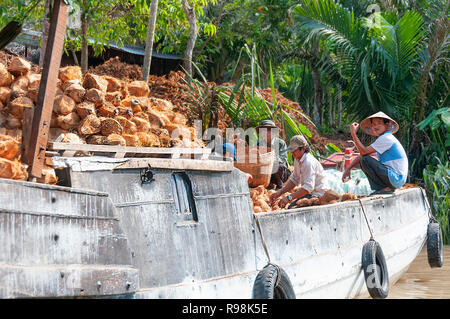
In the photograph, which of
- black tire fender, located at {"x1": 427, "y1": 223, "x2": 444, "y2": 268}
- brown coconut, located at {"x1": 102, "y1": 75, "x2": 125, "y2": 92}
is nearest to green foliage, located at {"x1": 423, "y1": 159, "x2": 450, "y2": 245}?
black tire fender, located at {"x1": 427, "y1": 223, "x2": 444, "y2": 268}

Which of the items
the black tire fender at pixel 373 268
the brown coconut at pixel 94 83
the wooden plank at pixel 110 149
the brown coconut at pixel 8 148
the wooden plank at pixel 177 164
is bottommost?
the black tire fender at pixel 373 268

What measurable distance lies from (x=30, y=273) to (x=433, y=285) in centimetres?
579

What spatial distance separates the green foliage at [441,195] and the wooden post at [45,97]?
7416 millimetres

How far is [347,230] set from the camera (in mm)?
5555

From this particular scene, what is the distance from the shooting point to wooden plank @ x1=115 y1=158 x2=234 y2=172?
3.59 metres

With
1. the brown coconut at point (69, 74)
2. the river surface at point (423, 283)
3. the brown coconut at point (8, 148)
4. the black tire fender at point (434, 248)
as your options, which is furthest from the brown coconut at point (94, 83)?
the black tire fender at point (434, 248)

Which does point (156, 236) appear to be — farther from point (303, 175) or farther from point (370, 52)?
point (370, 52)

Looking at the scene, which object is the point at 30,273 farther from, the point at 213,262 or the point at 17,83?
the point at 17,83

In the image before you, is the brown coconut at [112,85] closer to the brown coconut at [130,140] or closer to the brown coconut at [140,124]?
the brown coconut at [140,124]

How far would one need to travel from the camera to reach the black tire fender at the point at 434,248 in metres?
7.35

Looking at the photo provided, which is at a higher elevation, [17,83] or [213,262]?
[17,83]

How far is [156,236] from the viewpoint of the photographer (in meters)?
3.61

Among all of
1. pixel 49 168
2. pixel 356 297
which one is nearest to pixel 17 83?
pixel 49 168
